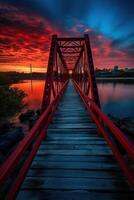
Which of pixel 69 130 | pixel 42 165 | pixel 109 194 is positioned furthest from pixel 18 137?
pixel 109 194

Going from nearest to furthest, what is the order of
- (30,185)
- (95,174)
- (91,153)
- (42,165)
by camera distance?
(30,185) < (95,174) < (42,165) < (91,153)

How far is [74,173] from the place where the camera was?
3.22 m

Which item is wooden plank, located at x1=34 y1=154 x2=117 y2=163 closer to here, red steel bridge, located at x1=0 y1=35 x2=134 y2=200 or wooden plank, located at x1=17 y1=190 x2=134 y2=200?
red steel bridge, located at x1=0 y1=35 x2=134 y2=200

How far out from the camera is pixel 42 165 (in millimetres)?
3523

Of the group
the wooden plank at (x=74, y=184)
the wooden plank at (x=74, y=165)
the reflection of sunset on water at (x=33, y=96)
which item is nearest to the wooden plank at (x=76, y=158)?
the wooden plank at (x=74, y=165)

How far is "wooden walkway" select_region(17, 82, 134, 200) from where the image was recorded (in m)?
2.66

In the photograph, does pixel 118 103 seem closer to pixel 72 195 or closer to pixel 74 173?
pixel 74 173

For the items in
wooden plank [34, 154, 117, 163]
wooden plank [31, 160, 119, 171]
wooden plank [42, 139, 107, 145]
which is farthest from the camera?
wooden plank [42, 139, 107, 145]

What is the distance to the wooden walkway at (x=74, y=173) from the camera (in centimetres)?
266

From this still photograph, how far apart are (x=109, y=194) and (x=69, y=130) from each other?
329cm

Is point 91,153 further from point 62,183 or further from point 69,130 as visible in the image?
point 69,130

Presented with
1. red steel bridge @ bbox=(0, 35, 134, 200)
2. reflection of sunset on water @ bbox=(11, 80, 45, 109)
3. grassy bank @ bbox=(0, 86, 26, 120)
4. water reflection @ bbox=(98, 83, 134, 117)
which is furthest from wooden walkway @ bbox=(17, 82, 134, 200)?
reflection of sunset on water @ bbox=(11, 80, 45, 109)

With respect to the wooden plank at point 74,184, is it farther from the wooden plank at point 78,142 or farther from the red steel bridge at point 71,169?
the wooden plank at point 78,142

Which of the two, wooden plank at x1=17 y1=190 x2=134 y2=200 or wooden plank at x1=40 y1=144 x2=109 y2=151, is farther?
wooden plank at x1=40 y1=144 x2=109 y2=151
